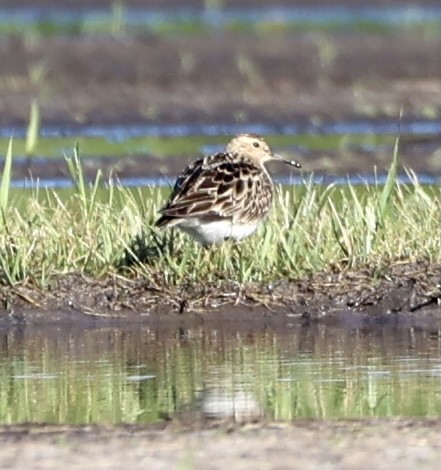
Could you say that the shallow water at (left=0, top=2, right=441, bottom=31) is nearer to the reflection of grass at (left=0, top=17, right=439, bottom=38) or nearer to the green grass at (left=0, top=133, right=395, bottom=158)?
the reflection of grass at (left=0, top=17, right=439, bottom=38)

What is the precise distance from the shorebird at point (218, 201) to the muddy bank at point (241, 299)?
0.31 m

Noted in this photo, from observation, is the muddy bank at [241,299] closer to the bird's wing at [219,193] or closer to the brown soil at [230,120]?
the brown soil at [230,120]

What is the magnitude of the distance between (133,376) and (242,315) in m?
1.79

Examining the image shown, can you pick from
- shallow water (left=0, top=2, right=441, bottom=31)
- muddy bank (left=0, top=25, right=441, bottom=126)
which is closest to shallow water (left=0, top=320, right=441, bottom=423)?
muddy bank (left=0, top=25, right=441, bottom=126)

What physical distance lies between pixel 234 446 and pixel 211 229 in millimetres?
3761

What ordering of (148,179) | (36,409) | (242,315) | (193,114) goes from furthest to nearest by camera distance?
(193,114), (148,179), (242,315), (36,409)

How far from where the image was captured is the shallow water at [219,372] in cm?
755

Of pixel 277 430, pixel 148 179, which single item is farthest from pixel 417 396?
pixel 148 179

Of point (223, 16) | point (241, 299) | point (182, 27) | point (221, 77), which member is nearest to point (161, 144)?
point (221, 77)

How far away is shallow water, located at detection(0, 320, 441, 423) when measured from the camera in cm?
755

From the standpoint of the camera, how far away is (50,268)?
34.1ft

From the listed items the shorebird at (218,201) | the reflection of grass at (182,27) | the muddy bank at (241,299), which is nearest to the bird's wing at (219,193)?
the shorebird at (218,201)

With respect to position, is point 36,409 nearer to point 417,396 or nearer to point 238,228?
point 417,396

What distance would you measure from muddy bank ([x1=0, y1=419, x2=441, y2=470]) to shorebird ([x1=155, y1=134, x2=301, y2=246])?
123 inches
